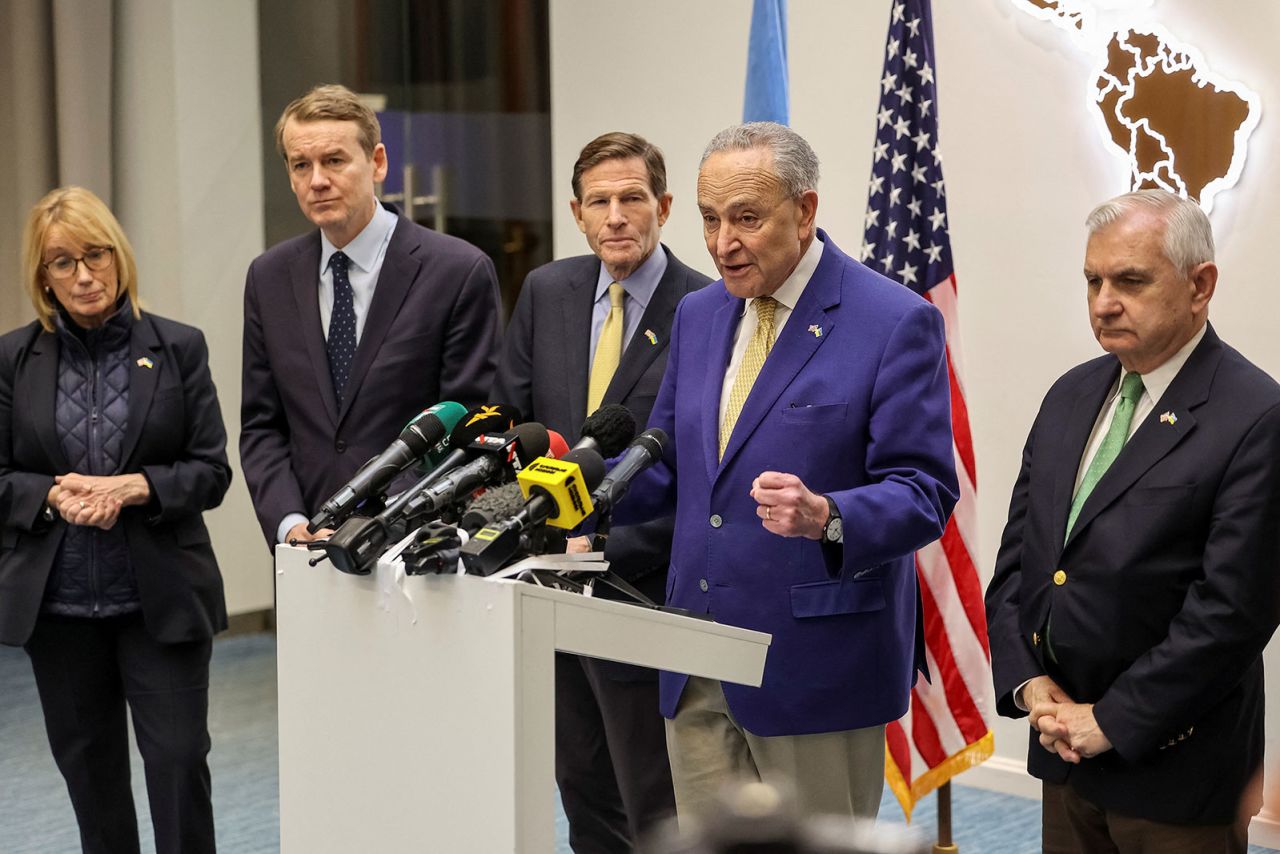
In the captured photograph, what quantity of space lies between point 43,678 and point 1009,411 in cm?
289

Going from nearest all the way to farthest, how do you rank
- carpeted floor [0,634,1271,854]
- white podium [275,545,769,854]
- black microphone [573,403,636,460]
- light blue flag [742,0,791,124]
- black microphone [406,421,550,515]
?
1. white podium [275,545,769,854]
2. black microphone [406,421,550,515]
3. black microphone [573,403,636,460]
4. light blue flag [742,0,791,124]
5. carpeted floor [0,634,1271,854]

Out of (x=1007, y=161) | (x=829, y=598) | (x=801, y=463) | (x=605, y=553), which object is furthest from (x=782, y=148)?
(x=1007, y=161)

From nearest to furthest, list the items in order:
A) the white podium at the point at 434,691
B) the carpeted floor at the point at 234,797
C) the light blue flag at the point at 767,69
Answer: the white podium at the point at 434,691 < the light blue flag at the point at 767,69 < the carpeted floor at the point at 234,797

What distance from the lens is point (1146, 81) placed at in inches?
171

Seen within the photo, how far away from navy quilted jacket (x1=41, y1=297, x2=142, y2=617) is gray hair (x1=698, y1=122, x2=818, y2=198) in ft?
5.89

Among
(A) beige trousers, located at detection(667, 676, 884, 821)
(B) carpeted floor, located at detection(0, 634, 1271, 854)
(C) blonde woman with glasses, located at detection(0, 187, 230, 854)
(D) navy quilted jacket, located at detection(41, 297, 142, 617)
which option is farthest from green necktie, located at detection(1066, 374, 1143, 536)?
(D) navy quilted jacket, located at detection(41, 297, 142, 617)

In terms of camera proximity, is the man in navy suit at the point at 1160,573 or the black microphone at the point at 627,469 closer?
the black microphone at the point at 627,469

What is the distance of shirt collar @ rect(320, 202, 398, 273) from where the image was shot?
11.6ft

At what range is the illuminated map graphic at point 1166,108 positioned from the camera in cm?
420

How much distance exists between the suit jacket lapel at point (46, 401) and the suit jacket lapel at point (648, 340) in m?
1.40

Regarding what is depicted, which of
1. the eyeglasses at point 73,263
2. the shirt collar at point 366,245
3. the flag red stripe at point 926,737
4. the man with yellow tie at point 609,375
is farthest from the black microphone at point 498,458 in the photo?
the flag red stripe at point 926,737

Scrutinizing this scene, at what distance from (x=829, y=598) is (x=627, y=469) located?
1.72ft

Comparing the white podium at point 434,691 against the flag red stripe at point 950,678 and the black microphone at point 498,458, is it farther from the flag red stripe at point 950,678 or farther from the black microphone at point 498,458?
the flag red stripe at point 950,678

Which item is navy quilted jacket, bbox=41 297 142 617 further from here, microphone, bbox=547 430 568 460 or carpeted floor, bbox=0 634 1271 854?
microphone, bbox=547 430 568 460
